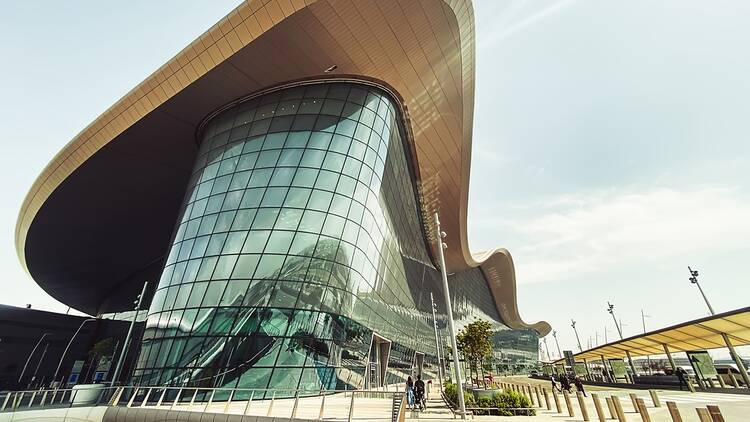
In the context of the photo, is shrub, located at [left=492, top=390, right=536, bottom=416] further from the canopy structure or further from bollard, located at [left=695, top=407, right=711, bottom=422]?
the canopy structure

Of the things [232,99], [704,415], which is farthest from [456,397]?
[232,99]

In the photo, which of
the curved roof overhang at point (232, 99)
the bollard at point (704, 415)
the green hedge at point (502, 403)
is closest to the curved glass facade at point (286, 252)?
the curved roof overhang at point (232, 99)

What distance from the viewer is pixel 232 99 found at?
23.0 m

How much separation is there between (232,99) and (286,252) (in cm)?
1191

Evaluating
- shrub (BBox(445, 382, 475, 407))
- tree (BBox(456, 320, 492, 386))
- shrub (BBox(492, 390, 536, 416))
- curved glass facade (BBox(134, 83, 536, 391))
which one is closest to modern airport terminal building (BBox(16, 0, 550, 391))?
curved glass facade (BBox(134, 83, 536, 391))

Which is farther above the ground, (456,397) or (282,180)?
(282,180)

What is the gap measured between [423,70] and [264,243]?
15.2m

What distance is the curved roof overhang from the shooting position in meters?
18.6

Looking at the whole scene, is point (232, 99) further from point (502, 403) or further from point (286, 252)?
point (502, 403)

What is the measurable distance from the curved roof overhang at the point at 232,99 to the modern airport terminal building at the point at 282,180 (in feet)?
0.40

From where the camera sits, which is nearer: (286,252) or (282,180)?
(286,252)

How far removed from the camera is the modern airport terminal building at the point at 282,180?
1652 cm

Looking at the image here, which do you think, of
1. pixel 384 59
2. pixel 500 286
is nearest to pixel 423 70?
pixel 384 59

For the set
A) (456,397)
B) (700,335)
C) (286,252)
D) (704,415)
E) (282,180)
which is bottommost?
(704,415)
